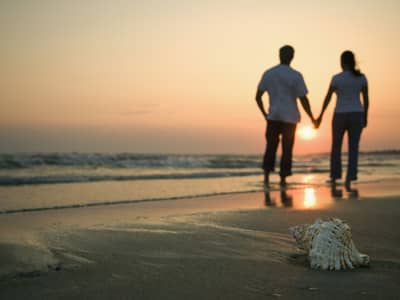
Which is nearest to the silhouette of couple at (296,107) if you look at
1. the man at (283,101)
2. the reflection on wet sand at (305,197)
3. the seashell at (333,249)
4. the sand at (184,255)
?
the man at (283,101)

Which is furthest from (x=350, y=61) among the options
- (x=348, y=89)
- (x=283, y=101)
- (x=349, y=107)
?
(x=283, y=101)

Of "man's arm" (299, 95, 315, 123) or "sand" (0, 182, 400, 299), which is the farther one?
"man's arm" (299, 95, 315, 123)

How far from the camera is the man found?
8516 millimetres

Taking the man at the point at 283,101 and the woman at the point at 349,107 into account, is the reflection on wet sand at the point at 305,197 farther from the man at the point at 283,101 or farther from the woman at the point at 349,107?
the woman at the point at 349,107

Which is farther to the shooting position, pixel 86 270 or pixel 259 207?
pixel 259 207

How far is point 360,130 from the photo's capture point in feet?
28.8

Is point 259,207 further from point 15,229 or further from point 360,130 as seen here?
point 360,130

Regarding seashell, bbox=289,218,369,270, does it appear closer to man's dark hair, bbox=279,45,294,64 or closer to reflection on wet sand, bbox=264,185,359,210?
reflection on wet sand, bbox=264,185,359,210

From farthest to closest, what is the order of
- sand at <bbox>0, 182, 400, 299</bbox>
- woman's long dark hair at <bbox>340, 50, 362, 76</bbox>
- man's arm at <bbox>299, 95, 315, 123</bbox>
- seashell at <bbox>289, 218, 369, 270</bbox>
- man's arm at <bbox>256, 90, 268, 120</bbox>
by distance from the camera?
man's arm at <bbox>256, 90, 268, 120</bbox> → man's arm at <bbox>299, 95, 315, 123</bbox> → woman's long dark hair at <bbox>340, 50, 362, 76</bbox> → seashell at <bbox>289, 218, 369, 270</bbox> → sand at <bbox>0, 182, 400, 299</bbox>

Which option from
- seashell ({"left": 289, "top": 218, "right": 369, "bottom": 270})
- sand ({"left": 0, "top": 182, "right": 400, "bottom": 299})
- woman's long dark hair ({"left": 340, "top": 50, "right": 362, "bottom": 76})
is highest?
woman's long dark hair ({"left": 340, "top": 50, "right": 362, "bottom": 76})

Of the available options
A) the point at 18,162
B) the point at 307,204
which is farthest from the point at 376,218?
the point at 18,162

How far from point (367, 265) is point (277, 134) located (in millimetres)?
6190

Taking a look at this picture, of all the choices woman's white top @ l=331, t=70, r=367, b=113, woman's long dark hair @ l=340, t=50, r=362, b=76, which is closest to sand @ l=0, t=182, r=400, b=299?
woman's white top @ l=331, t=70, r=367, b=113

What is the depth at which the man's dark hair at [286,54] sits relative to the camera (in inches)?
336
